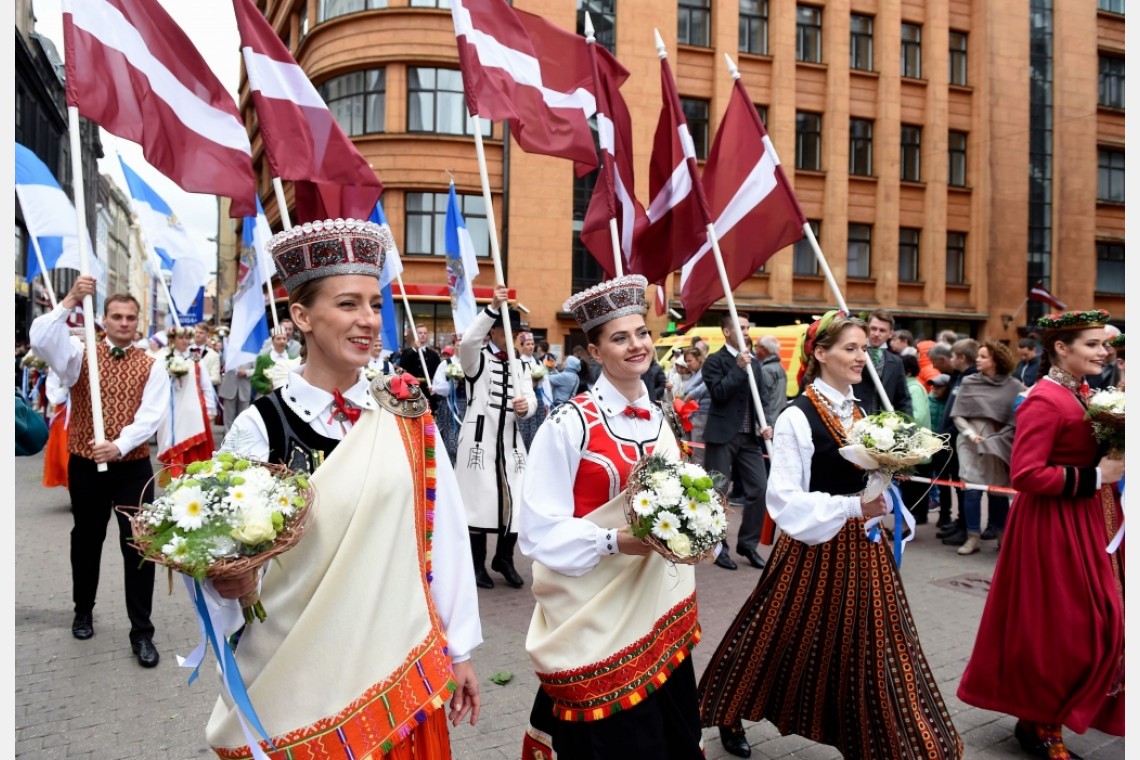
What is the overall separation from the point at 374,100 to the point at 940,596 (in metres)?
22.3

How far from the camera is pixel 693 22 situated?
2645 centimetres

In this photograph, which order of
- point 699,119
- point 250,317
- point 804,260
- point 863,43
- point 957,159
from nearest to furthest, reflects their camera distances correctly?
point 250,317
point 699,119
point 804,260
point 863,43
point 957,159

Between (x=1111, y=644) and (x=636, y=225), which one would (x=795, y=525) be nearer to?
(x=1111, y=644)

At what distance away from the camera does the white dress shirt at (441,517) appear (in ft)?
7.84

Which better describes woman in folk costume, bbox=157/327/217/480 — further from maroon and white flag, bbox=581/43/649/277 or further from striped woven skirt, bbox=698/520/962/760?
striped woven skirt, bbox=698/520/962/760

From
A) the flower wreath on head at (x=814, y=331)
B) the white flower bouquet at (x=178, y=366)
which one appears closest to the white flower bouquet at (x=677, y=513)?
the flower wreath on head at (x=814, y=331)

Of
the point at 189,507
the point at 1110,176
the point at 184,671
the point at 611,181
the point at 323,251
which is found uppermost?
the point at 1110,176

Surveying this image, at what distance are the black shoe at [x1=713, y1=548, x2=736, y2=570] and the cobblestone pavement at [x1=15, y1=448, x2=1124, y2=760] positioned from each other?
8cm

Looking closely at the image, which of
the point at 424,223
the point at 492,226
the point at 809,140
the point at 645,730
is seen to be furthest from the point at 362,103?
the point at 645,730

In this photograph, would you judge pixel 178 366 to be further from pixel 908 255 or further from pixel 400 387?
pixel 908 255

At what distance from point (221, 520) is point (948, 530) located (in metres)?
8.50

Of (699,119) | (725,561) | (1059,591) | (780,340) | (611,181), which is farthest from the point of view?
(699,119)

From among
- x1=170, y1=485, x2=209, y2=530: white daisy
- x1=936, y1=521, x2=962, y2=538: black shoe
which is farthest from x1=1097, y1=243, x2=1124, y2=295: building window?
x1=170, y1=485, x2=209, y2=530: white daisy
